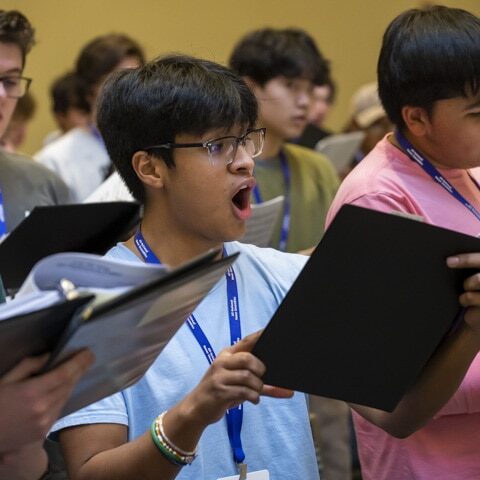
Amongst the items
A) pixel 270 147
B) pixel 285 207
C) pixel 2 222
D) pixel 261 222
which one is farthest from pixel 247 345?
pixel 270 147

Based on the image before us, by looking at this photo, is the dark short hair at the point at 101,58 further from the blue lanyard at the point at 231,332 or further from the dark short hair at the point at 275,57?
the blue lanyard at the point at 231,332

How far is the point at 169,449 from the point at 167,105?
60cm

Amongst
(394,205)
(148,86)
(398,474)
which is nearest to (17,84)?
(148,86)

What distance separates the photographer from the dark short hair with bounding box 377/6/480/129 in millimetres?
2045

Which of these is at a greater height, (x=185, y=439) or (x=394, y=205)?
(x=394, y=205)

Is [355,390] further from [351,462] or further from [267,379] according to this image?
[351,462]

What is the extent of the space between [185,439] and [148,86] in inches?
25.2

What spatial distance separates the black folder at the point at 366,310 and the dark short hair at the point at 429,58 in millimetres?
596

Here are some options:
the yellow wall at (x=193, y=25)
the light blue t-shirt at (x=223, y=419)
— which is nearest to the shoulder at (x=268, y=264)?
the light blue t-shirt at (x=223, y=419)

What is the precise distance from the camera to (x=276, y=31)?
12.7 ft

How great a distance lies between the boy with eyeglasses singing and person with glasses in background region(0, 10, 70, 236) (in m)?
0.74

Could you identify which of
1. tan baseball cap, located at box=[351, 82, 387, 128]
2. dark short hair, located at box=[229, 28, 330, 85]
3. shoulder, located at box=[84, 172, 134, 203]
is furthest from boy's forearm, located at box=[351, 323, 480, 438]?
tan baseball cap, located at box=[351, 82, 387, 128]

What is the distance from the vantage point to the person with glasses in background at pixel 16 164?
255 centimetres

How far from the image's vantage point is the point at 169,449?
1499 millimetres
